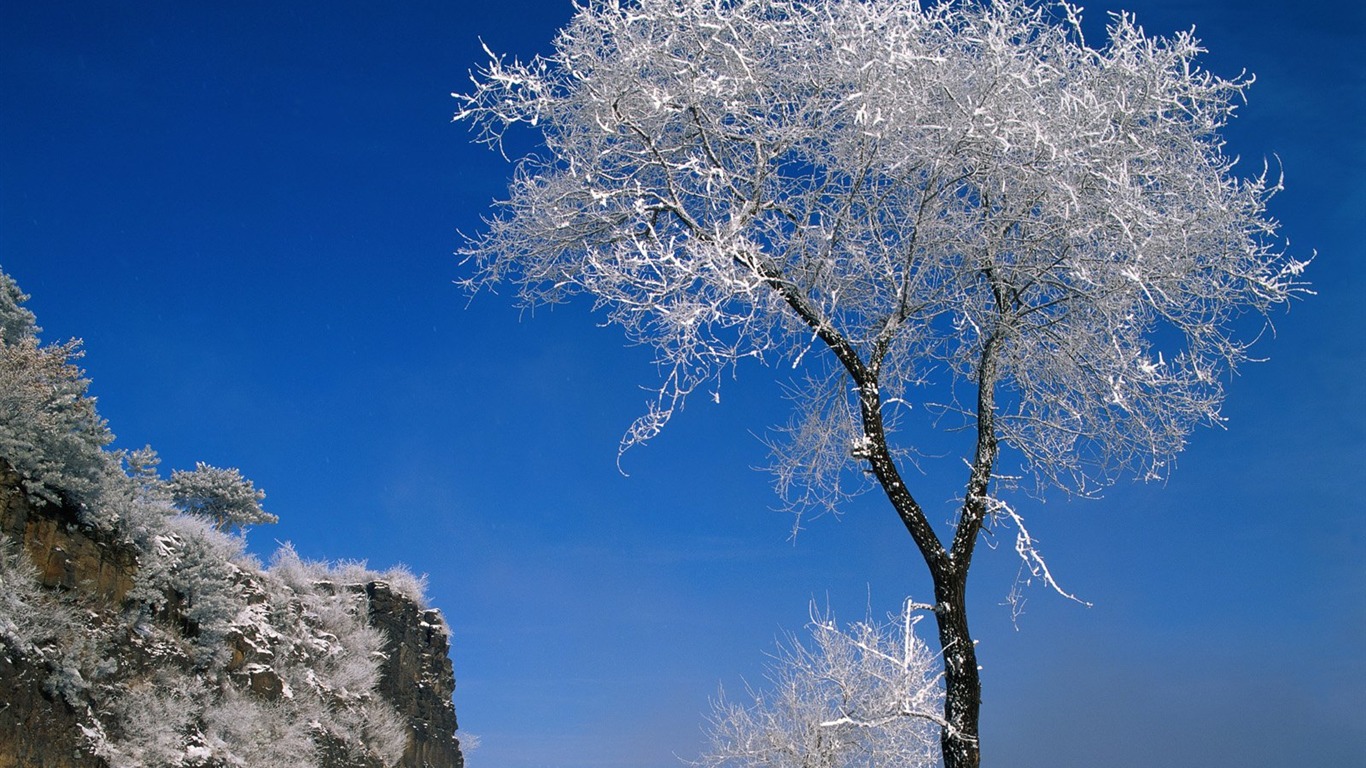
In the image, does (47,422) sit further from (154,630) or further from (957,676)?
(957,676)

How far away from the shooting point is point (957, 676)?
6.88 metres

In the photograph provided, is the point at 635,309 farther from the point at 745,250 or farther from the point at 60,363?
the point at 60,363

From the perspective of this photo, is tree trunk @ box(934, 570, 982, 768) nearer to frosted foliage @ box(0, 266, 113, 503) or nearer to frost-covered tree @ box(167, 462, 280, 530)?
frosted foliage @ box(0, 266, 113, 503)

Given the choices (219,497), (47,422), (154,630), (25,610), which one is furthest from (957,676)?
(219,497)

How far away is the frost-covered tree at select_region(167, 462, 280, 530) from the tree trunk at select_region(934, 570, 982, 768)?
34579 millimetres

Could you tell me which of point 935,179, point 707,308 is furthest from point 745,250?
point 935,179

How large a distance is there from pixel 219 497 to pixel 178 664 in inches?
727

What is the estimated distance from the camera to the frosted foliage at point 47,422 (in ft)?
55.7

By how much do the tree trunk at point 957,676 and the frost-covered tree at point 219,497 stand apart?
34.6 metres

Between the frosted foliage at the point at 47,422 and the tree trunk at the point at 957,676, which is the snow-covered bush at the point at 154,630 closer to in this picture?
the frosted foliage at the point at 47,422

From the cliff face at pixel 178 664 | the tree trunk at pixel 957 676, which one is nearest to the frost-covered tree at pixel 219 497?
the cliff face at pixel 178 664

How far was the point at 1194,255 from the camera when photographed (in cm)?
780

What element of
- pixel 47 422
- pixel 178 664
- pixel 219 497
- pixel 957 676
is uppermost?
pixel 219 497

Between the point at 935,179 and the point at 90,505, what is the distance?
56.3 feet
